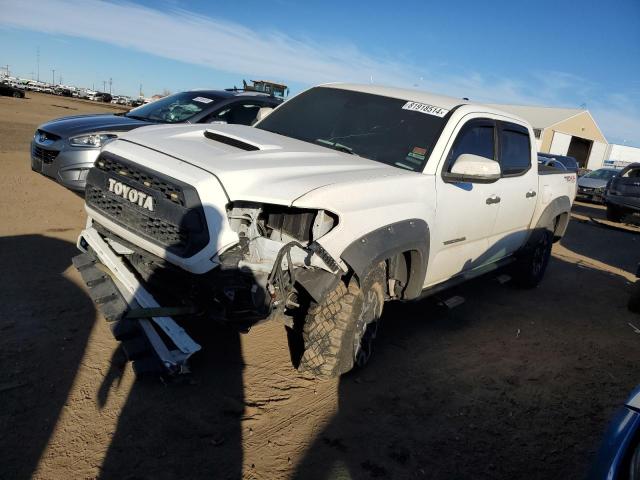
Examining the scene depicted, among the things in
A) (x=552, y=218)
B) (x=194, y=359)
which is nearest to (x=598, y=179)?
(x=552, y=218)

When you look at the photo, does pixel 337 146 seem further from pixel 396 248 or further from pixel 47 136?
pixel 47 136

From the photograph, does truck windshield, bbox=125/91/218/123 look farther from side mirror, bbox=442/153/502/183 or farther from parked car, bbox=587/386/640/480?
parked car, bbox=587/386/640/480

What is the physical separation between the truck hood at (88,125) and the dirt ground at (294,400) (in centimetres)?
153

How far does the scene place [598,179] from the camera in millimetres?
20266

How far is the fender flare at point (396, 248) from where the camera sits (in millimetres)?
3049

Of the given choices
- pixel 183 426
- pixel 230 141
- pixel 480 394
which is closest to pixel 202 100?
pixel 230 141

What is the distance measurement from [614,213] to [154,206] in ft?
47.3

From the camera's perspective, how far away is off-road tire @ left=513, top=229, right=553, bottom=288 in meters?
6.03

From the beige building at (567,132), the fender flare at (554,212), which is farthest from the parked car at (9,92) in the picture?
the fender flare at (554,212)

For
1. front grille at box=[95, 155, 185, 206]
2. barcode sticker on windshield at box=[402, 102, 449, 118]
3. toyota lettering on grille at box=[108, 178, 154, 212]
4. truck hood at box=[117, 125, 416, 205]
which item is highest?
barcode sticker on windshield at box=[402, 102, 449, 118]

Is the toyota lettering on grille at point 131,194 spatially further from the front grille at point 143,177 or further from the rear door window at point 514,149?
the rear door window at point 514,149

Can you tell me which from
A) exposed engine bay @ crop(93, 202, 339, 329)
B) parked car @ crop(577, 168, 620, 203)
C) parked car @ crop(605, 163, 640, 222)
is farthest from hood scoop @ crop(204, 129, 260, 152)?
parked car @ crop(577, 168, 620, 203)

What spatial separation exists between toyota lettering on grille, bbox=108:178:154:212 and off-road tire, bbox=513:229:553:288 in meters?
4.51

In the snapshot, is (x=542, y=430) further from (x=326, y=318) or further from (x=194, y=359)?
(x=194, y=359)
